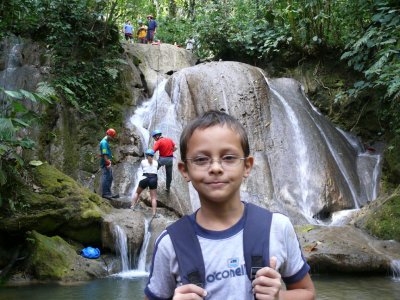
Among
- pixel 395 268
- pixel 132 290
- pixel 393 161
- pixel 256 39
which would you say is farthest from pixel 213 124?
pixel 256 39

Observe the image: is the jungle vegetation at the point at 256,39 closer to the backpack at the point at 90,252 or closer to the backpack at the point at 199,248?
the backpack at the point at 90,252

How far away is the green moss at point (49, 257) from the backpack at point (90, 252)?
1.03ft

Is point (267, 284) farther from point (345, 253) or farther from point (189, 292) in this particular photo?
point (345, 253)

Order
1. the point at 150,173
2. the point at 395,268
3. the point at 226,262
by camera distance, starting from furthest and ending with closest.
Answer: the point at 150,173
the point at 395,268
the point at 226,262

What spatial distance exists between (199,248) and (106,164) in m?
9.12

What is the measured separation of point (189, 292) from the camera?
1533 millimetres

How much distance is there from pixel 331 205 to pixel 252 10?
Answer: 34.7 feet

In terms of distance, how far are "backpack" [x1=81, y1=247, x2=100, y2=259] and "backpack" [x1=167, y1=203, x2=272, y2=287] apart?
23.3 ft

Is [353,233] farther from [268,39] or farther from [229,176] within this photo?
[268,39]

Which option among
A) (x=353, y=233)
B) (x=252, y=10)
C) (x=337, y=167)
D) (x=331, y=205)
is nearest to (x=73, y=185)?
(x=353, y=233)

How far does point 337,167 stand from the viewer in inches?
496

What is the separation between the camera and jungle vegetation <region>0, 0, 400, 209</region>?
11.1 m

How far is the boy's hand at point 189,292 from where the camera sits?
1.52 metres

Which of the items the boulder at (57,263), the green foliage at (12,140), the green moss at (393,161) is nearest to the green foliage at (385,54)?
the green moss at (393,161)
